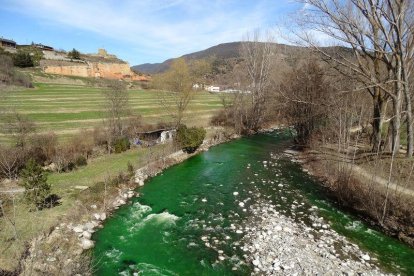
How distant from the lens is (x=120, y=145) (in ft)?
93.6

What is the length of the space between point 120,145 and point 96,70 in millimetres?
82811

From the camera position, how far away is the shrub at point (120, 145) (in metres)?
28.3

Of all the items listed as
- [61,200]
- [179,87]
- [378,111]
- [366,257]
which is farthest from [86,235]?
[179,87]

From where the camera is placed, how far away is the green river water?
12617 millimetres

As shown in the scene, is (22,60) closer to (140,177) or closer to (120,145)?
(120,145)

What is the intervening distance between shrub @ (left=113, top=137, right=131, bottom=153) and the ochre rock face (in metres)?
66.4

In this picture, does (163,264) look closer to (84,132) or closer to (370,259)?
(370,259)

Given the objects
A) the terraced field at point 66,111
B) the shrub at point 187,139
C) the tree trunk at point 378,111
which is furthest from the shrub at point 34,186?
the tree trunk at point 378,111

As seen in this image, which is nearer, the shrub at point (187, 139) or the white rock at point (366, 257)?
the white rock at point (366, 257)

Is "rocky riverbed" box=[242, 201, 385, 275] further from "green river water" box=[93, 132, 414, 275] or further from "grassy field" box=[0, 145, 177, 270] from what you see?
"grassy field" box=[0, 145, 177, 270]

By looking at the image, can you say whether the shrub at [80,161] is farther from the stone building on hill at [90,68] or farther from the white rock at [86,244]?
the stone building on hill at [90,68]

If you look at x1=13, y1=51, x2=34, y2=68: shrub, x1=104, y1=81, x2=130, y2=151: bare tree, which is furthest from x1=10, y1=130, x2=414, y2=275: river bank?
x1=13, y1=51, x2=34, y2=68: shrub

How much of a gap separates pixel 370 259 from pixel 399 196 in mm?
4500

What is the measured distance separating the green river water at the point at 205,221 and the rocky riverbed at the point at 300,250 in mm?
543
